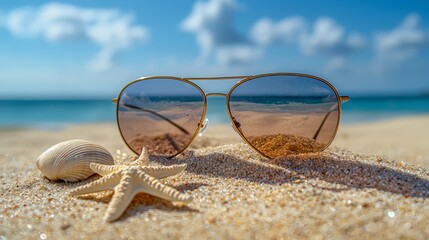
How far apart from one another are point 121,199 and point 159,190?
0.76 ft

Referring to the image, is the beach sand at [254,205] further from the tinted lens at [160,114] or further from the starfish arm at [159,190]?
the tinted lens at [160,114]

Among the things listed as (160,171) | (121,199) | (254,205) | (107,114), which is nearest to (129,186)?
(121,199)

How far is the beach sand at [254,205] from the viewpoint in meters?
1.87

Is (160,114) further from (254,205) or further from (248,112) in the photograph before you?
(254,205)

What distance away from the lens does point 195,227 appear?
1.92 meters

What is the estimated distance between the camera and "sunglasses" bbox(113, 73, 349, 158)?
298 cm

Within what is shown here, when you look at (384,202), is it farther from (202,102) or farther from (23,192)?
(23,192)

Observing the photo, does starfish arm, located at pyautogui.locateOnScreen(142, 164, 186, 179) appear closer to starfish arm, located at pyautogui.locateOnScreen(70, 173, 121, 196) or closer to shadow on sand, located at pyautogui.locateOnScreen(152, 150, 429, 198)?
starfish arm, located at pyautogui.locateOnScreen(70, 173, 121, 196)

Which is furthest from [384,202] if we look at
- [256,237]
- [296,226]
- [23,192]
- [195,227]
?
[23,192]

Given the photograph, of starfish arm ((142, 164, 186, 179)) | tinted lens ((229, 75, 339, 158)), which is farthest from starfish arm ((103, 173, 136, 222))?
tinted lens ((229, 75, 339, 158))

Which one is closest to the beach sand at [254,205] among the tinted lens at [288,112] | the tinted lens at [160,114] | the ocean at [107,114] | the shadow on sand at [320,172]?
the shadow on sand at [320,172]

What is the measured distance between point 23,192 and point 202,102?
1678 millimetres

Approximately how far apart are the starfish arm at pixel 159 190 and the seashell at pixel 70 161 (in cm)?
91

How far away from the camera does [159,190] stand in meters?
2.17
